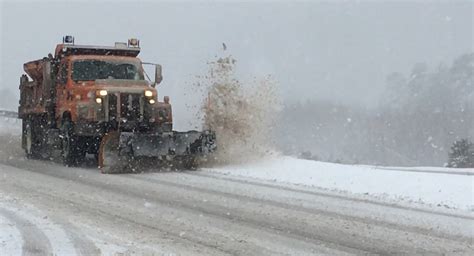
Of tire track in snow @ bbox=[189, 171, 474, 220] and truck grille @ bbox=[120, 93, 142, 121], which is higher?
truck grille @ bbox=[120, 93, 142, 121]

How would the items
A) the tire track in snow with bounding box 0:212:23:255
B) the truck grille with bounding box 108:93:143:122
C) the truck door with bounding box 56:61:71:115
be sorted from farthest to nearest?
the truck door with bounding box 56:61:71:115
the truck grille with bounding box 108:93:143:122
the tire track in snow with bounding box 0:212:23:255

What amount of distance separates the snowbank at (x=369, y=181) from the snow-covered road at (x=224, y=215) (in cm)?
4

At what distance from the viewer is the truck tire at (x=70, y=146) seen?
1360 centimetres

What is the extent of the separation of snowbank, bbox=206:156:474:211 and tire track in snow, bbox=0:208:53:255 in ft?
17.1

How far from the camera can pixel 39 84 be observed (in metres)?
15.8

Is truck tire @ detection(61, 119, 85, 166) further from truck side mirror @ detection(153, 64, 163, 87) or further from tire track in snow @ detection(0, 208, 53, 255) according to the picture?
tire track in snow @ detection(0, 208, 53, 255)

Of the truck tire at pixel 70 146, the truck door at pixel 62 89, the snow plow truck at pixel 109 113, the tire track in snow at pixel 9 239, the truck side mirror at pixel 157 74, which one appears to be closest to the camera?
the tire track in snow at pixel 9 239

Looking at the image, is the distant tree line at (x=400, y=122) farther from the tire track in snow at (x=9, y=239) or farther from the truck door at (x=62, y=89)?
Result: the tire track in snow at (x=9, y=239)

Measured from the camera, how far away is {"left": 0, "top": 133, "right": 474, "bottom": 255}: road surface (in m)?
6.16

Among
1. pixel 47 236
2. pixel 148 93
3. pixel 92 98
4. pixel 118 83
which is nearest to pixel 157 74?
pixel 148 93

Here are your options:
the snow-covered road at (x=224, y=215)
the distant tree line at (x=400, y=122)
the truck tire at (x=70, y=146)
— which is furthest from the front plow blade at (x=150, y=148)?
the distant tree line at (x=400, y=122)

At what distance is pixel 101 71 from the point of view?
45.0ft

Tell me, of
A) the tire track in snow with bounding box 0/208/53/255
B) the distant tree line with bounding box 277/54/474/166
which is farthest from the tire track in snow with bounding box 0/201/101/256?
the distant tree line with bounding box 277/54/474/166

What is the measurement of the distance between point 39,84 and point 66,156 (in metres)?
2.79
